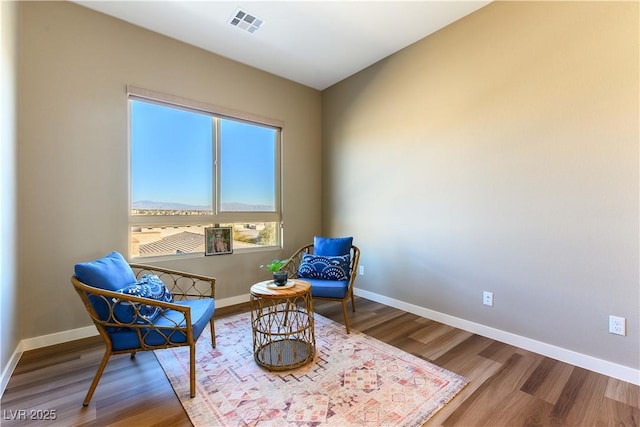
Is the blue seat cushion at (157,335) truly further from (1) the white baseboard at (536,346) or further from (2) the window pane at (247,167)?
(1) the white baseboard at (536,346)

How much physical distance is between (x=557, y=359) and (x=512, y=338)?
31 cm

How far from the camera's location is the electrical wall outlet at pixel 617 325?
74.9 inches

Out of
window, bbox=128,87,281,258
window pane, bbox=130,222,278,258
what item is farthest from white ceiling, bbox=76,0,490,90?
window pane, bbox=130,222,278,258

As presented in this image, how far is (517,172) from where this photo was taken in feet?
7.77

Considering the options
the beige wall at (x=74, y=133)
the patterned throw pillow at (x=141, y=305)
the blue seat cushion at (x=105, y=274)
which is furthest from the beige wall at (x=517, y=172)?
the blue seat cushion at (x=105, y=274)

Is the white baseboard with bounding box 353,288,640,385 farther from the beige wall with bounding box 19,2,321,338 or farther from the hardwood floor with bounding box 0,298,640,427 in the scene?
the beige wall with bounding box 19,2,321,338

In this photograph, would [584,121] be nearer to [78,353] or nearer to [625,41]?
[625,41]

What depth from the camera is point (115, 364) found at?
2.09m

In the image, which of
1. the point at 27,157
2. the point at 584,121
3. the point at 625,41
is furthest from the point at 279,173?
the point at 625,41

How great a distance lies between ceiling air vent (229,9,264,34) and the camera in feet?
8.57

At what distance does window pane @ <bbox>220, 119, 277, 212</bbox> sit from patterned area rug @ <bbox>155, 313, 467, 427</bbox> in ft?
5.64

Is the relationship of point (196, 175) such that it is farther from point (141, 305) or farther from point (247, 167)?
point (141, 305)

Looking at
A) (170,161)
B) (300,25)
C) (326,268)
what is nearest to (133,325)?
(326,268)

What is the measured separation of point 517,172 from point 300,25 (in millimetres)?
2433
